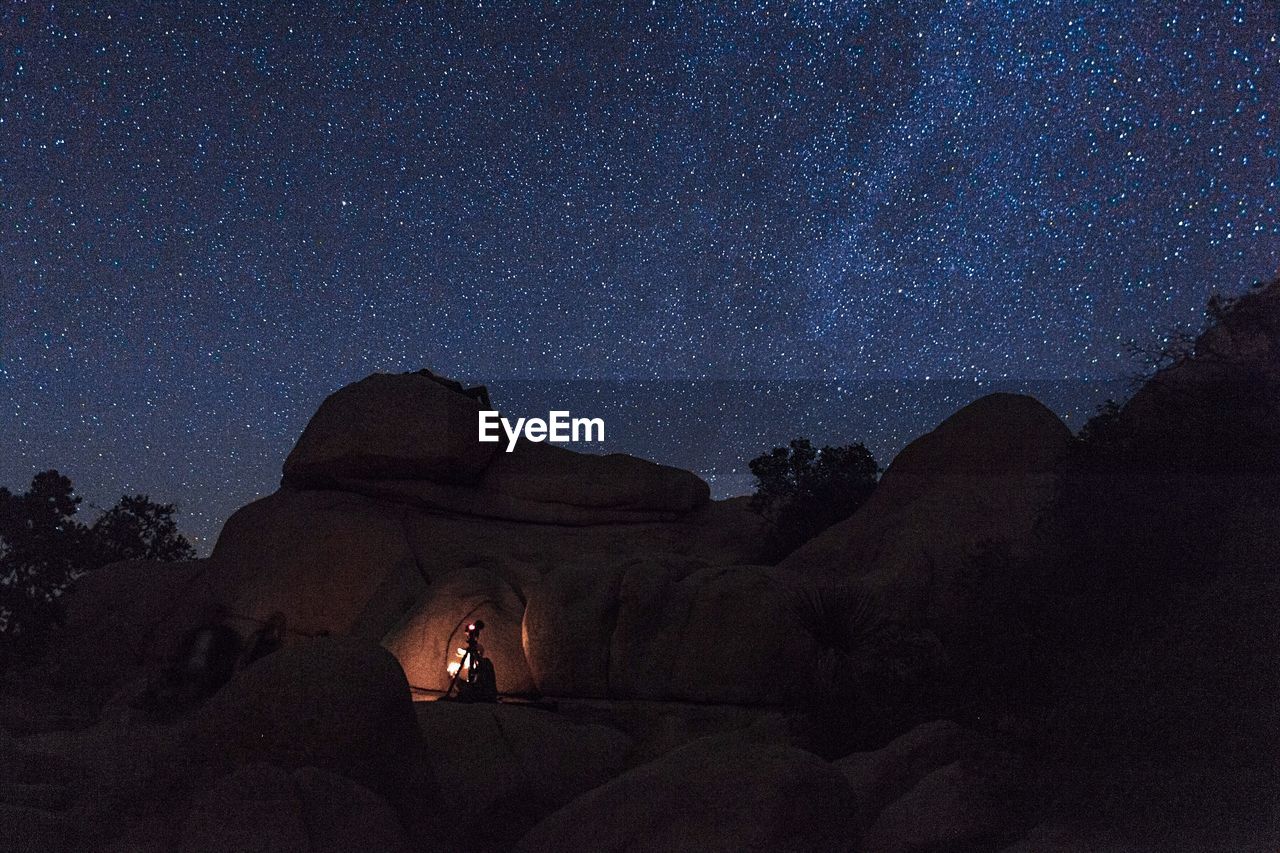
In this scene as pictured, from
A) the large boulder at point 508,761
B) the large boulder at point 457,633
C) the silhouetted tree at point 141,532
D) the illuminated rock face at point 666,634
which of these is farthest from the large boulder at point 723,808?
the silhouetted tree at point 141,532

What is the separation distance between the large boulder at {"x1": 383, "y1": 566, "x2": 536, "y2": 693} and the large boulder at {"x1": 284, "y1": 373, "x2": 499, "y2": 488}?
844 cm

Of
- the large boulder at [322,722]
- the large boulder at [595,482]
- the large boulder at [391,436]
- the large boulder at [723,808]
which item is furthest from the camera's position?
the large boulder at [595,482]

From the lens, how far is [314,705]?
8984 millimetres

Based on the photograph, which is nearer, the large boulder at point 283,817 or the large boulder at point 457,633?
the large boulder at point 283,817

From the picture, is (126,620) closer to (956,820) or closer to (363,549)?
(363,549)

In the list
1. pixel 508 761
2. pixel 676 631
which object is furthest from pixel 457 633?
pixel 508 761

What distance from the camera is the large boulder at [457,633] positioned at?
1811 centimetres

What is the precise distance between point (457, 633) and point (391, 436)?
997 cm

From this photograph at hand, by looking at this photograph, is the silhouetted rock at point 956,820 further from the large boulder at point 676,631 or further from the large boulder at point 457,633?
the large boulder at point 457,633

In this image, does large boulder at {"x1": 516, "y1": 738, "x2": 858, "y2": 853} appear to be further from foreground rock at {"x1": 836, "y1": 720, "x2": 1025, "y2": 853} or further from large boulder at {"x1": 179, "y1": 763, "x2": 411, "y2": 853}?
large boulder at {"x1": 179, "y1": 763, "x2": 411, "y2": 853}

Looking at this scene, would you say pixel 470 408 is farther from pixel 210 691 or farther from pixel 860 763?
pixel 860 763

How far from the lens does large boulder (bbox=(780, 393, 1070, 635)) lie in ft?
54.3

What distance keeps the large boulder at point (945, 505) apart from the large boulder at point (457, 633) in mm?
5418

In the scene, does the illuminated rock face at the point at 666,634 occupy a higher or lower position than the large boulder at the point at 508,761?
higher
